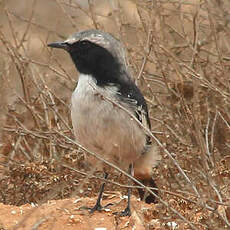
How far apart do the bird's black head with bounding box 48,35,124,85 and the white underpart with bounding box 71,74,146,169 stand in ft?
0.25

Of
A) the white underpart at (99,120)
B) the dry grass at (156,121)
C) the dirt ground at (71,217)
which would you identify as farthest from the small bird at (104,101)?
the dry grass at (156,121)

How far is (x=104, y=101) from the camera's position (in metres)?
6.40

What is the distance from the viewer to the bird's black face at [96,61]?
6.56 meters

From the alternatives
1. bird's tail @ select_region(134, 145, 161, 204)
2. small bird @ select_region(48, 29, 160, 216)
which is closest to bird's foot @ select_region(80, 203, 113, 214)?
small bird @ select_region(48, 29, 160, 216)

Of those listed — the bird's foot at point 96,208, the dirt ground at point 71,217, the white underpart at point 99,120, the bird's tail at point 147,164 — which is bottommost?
the bird's foot at point 96,208

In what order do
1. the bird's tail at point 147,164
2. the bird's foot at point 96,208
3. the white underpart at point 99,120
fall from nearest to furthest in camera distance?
the white underpart at point 99,120, the bird's foot at point 96,208, the bird's tail at point 147,164

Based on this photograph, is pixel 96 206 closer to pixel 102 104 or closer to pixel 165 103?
pixel 102 104

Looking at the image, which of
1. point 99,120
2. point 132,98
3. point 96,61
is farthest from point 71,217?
point 96,61

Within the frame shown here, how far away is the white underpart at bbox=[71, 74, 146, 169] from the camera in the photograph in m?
6.39

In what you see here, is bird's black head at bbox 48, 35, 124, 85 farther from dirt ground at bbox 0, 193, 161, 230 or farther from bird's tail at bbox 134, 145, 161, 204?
dirt ground at bbox 0, 193, 161, 230

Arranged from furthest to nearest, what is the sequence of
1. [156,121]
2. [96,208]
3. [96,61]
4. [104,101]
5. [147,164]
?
[156,121], [147,164], [96,208], [96,61], [104,101]

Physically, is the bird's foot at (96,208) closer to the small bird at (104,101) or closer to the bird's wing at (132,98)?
the small bird at (104,101)

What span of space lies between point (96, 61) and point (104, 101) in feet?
1.44

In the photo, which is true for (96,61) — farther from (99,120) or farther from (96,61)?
(99,120)
